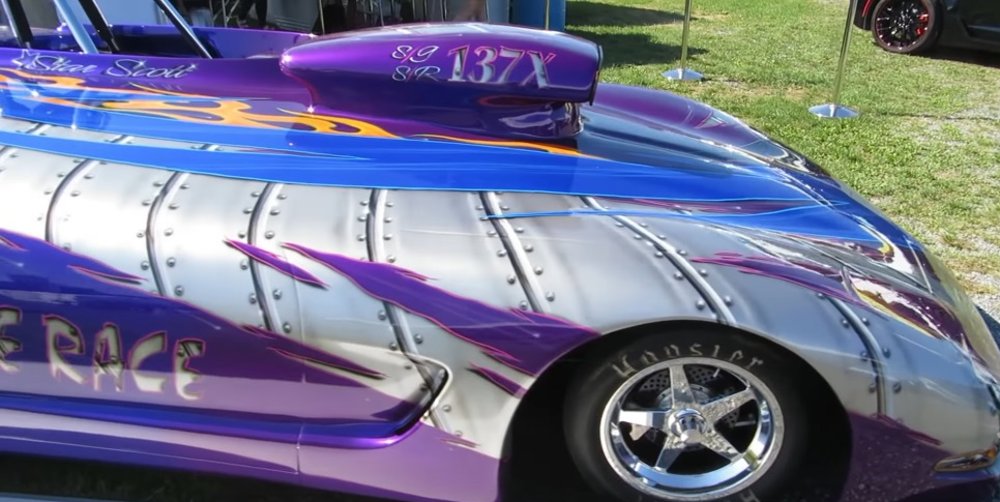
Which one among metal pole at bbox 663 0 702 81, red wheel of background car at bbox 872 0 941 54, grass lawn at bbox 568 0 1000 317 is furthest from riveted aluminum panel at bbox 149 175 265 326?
red wheel of background car at bbox 872 0 941 54

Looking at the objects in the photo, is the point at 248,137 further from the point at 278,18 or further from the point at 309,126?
the point at 278,18

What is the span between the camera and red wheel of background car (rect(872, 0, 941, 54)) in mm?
8641

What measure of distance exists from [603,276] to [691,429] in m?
0.52

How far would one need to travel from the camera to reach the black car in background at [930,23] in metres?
8.20

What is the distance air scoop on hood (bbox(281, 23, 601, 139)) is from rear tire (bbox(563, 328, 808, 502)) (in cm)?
74

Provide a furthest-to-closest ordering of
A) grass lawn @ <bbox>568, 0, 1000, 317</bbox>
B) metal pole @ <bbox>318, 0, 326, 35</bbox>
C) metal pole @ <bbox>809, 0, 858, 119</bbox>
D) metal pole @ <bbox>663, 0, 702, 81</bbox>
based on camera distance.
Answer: metal pole @ <bbox>318, 0, 326, 35</bbox>, metal pole @ <bbox>663, 0, 702, 81</bbox>, metal pole @ <bbox>809, 0, 858, 119</bbox>, grass lawn @ <bbox>568, 0, 1000, 317</bbox>

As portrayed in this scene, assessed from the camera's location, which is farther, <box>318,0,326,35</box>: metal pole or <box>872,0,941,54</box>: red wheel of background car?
<box>872,0,941,54</box>: red wheel of background car

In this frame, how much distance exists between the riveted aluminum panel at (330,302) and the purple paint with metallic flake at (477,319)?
0.12 ft

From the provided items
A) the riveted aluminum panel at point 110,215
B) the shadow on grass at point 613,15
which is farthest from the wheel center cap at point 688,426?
the shadow on grass at point 613,15

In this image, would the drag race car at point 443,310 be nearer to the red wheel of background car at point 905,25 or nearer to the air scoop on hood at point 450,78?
the air scoop on hood at point 450,78

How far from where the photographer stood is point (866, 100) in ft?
23.1

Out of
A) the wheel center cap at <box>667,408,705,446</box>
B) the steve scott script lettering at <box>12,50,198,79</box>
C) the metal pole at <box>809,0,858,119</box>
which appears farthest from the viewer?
the metal pole at <box>809,0,858,119</box>

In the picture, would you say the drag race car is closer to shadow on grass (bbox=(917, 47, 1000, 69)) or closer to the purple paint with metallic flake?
the purple paint with metallic flake

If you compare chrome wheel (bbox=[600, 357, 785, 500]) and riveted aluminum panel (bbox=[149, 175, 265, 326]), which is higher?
riveted aluminum panel (bbox=[149, 175, 265, 326])
